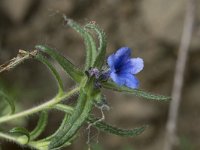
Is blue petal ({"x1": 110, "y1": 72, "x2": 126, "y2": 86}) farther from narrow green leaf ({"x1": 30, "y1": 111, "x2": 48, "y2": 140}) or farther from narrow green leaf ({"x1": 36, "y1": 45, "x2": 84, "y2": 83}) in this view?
narrow green leaf ({"x1": 30, "y1": 111, "x2": 48, "y2": 140})

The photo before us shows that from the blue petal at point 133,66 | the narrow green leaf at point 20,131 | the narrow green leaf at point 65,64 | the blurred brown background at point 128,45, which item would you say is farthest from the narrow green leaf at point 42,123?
the blurred brown background at point 128,45

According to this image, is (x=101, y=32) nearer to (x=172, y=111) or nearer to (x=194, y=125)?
(x=172, y=111)

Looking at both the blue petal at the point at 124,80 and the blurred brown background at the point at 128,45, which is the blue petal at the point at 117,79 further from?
the blurred brown background at the point at 128,45

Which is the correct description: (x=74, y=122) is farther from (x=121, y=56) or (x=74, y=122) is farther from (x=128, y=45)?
(x=128, y=45)

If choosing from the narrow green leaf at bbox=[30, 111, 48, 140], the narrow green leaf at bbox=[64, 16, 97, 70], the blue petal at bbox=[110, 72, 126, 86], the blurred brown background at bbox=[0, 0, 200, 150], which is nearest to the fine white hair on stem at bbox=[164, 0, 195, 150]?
the blurred brown background at bbox=[0, 0, 200, 150]

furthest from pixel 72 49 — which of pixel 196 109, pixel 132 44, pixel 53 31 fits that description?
pixel 196 109

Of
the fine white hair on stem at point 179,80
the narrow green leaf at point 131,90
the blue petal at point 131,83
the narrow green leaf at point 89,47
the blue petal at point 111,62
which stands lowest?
the blue petal at point 131,83

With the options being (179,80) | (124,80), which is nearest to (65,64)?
(124,80)
